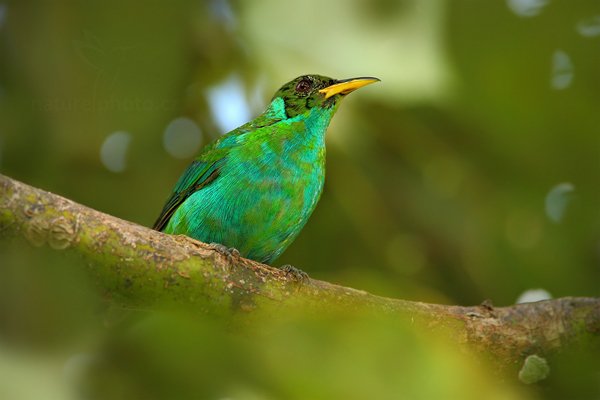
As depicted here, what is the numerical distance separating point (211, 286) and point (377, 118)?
5.23 ft

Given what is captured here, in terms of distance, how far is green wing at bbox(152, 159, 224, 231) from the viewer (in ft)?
13.2

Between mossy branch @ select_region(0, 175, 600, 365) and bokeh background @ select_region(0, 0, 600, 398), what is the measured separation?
0.61ft

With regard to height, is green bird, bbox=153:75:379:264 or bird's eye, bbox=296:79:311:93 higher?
bird's eye, bbox=296:79:311:93

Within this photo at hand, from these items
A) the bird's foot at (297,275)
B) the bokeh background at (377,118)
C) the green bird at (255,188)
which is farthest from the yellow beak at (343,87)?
the bird's foot at (297,275)

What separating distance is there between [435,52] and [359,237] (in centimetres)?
136

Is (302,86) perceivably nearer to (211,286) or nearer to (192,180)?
(192,180)

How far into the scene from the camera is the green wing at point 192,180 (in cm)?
402

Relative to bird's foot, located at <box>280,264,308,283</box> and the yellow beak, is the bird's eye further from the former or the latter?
bird's foot, located at <box>280,264,308,283</box>

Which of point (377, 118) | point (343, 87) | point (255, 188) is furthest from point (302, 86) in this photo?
point (255, 188)

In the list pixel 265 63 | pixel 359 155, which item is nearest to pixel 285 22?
pixel 265 63

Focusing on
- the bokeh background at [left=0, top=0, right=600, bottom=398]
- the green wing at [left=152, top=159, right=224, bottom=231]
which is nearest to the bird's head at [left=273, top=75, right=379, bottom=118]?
the bokeh background at [left=0, top=0, right=600, bottom=398]

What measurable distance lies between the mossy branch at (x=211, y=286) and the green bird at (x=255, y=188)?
871mm

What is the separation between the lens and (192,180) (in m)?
4.06

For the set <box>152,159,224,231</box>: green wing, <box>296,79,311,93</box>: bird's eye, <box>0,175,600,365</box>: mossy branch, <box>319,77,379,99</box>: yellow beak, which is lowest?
<box>0,175,600,365</box>: mossy branch
